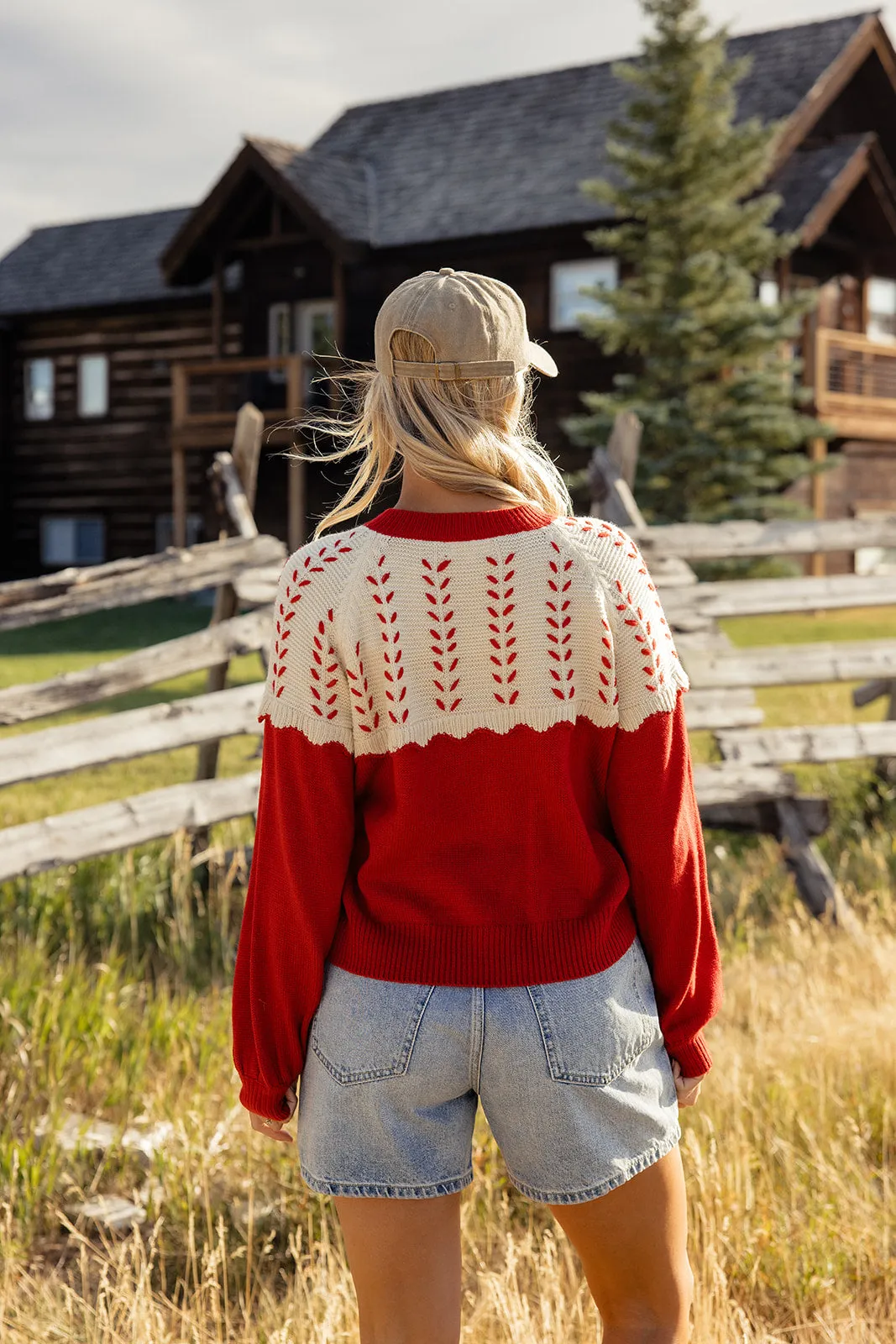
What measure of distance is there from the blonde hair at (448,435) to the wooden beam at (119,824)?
115 inches

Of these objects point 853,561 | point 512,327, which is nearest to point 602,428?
point 853,561

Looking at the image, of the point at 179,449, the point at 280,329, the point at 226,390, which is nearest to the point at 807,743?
the point at 179,449

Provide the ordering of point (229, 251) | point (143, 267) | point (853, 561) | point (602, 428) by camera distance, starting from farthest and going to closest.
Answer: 1. point (143, 267)
2. point (229, 251)
3. point (853, 561)
4. point (602, 428)

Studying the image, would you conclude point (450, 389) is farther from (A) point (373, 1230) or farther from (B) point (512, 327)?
(A) point (373, 1230)

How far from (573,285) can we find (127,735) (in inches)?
613

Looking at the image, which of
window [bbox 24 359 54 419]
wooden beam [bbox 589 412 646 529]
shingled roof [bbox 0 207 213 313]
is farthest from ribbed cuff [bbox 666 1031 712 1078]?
window [bbox 24 359 54 419]

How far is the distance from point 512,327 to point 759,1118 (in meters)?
2.22

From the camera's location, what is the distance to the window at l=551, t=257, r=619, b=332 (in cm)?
1891

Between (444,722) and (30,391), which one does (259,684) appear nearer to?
(444,722)

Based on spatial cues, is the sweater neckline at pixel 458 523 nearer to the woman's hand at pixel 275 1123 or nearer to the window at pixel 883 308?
the woman's hand at pixel 275 1123

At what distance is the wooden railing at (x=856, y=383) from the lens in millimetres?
18016

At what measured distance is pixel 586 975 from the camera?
1754 mm

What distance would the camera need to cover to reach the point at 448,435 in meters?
1.75

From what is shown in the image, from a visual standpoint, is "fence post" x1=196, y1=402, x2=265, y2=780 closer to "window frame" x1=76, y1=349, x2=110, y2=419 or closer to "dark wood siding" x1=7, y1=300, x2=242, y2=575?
"dark wood siding" x1=7, y1=300, x2=242, y2=575
